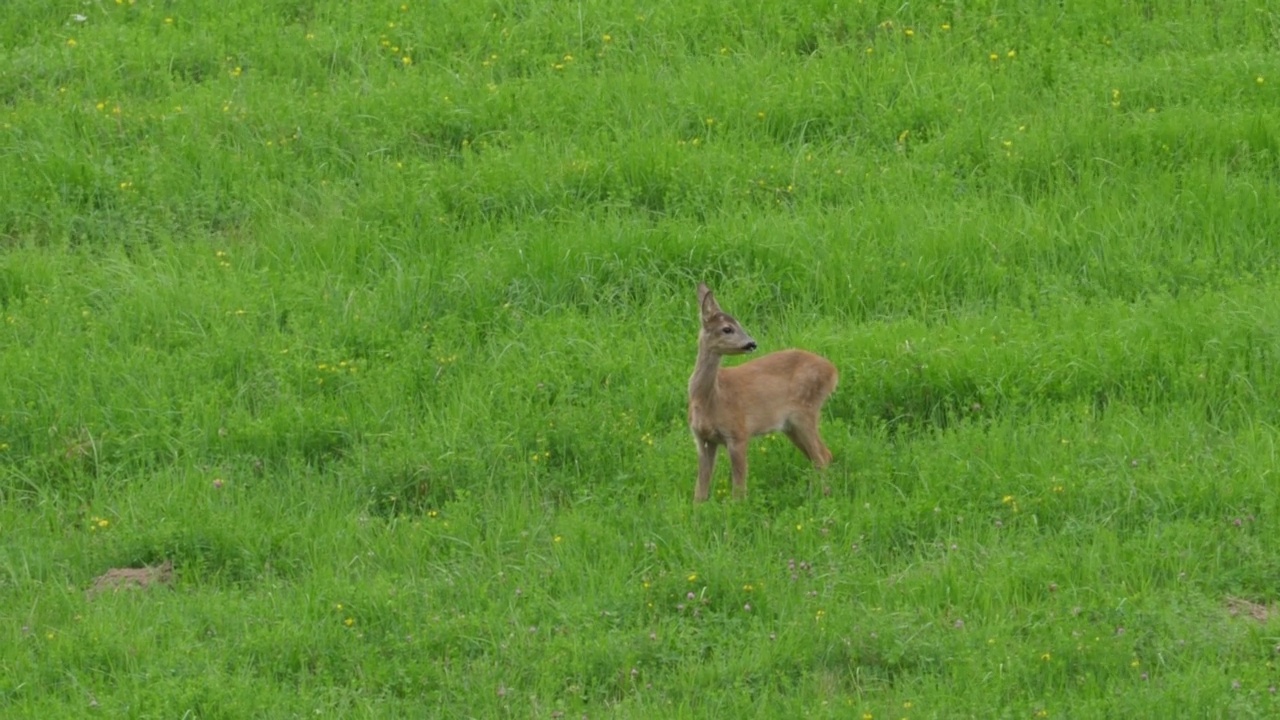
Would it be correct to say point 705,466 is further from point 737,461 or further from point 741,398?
point 741,398

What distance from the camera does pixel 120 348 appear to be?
11500 millimetres

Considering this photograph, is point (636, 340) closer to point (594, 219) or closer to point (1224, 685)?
point (594, 219)

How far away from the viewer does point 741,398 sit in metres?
10.0

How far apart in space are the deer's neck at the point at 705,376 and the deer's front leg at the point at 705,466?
222 millimetres

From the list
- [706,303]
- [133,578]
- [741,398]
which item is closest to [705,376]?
[741,398]

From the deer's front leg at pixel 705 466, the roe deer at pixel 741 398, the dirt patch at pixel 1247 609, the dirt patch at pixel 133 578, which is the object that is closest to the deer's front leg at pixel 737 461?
the roe deer at pixel 741 398

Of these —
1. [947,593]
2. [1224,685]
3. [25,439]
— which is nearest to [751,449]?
[947,593]

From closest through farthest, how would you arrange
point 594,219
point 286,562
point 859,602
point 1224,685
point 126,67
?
point 1224,685 → point 859,602 → point 286,562 → point 594,219 → point 126,67

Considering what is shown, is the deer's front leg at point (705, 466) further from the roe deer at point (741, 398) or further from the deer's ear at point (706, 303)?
the deer's ear at point (706, 303)

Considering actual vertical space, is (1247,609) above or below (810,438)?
below

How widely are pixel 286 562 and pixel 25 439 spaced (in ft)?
6.80

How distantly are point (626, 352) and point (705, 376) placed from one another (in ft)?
4.06

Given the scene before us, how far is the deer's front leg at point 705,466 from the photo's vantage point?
992 centimetres

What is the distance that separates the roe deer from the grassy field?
0.19 metres
